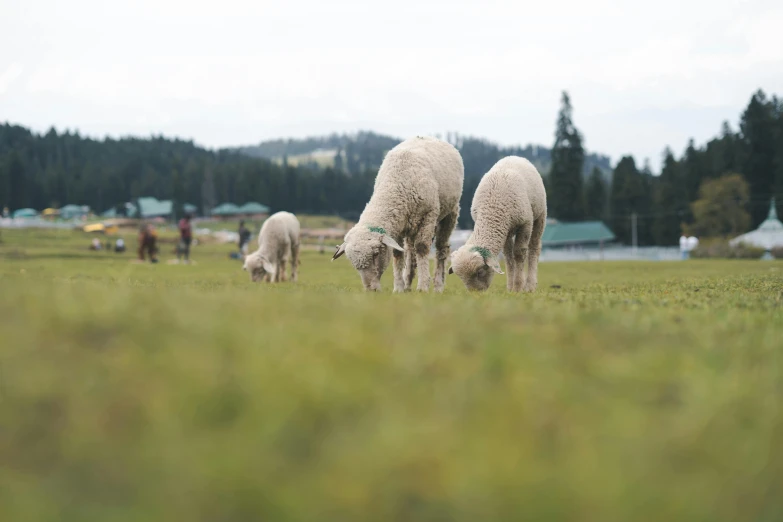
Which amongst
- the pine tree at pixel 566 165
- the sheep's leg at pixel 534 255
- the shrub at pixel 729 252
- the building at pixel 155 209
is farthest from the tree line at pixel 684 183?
the building at pixel 155 209

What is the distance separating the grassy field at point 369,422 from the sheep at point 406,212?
6.68 m

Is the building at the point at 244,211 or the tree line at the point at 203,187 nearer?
the building at the point at 244,211

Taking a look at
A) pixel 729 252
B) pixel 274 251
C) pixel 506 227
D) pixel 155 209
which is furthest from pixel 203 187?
pixel 506 227

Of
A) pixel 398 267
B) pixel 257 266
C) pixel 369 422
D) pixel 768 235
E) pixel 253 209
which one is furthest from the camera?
pixel 253 209

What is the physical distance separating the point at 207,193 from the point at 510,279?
17733cm

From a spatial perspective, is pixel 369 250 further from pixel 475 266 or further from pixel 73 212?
pixel 73 212

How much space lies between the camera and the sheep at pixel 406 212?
11250mm

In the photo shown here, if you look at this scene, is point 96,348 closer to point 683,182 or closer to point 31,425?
point 31,425

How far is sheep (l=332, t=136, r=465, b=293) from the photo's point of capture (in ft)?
36.9

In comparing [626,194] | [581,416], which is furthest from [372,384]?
[626,194]

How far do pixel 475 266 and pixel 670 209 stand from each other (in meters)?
103

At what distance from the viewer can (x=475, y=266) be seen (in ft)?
40.4

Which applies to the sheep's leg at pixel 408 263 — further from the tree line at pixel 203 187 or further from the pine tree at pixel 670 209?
the tree line at pixel 203 187

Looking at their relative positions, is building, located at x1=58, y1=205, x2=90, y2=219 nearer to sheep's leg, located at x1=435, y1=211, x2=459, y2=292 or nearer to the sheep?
sheep's leg, located at x1=435, y1=211, x2=459, y2=292
